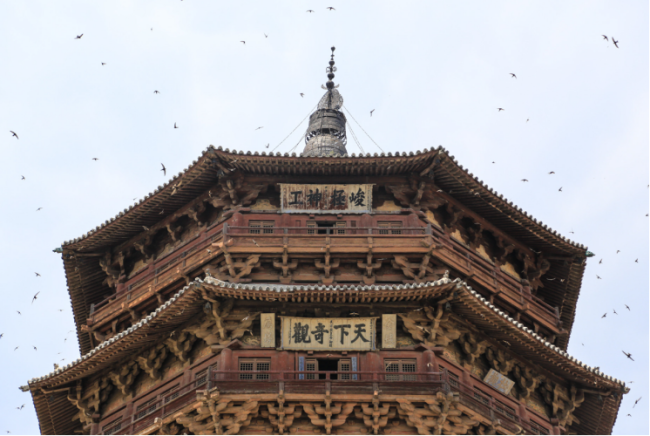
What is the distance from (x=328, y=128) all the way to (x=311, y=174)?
8832mm

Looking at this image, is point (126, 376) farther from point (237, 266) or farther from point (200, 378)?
point (237, 266)

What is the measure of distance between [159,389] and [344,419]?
16.8ft

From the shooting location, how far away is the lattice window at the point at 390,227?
26452 mm

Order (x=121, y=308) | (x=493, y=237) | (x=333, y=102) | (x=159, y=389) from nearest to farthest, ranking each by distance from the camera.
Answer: (x=159, y=389) → (x=121, y=308) → (x=493, y=237) → (x=333, y=102)

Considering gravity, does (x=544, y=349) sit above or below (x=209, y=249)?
below

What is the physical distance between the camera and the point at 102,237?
28.7 metres

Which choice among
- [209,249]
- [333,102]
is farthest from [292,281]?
[333,102]

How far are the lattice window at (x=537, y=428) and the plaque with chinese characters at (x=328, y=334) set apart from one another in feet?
15.6

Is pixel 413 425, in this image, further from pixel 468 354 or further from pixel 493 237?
pixel 493 237

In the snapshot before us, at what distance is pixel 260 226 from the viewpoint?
2711 centimetres

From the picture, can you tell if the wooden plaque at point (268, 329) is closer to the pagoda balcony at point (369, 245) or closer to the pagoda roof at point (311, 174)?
the pagoda balcony at point (369, 245)

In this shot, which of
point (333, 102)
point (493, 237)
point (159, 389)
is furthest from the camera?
point (333, 102)

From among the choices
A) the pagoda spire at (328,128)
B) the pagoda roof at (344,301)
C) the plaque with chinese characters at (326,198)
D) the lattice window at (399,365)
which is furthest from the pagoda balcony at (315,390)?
the pagoda spire at (328,128)

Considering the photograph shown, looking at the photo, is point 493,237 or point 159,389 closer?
point 159,389
